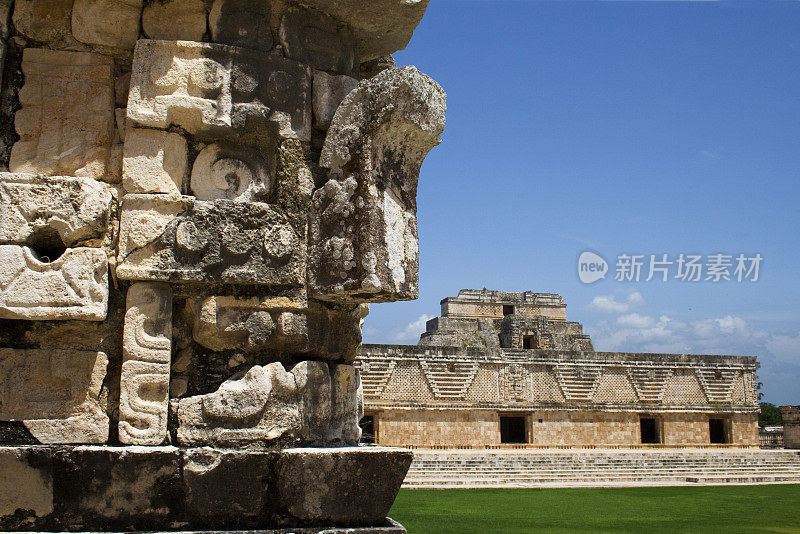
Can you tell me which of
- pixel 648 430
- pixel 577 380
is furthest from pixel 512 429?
pixel 648 430

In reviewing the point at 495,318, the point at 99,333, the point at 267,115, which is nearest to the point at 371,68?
the point at 267,115

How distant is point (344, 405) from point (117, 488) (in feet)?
3.10

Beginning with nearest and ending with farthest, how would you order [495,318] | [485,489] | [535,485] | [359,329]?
[359,329] → [485,489] → [535,485] → [495,318]

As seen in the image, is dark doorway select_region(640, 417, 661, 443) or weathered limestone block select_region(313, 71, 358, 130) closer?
weathered limestone block select_region(313, 71, 358, 130)

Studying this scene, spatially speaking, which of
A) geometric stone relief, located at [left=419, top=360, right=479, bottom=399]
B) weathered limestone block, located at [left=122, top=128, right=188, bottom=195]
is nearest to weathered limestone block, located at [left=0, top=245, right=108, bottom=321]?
weathered limestone block, located at [left=122, top=128, right=188, bottom=195]

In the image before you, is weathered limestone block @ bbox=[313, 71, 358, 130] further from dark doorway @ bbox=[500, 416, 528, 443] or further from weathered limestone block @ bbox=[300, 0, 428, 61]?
dark doorway @ bbox=[500, 416, 528, 443]

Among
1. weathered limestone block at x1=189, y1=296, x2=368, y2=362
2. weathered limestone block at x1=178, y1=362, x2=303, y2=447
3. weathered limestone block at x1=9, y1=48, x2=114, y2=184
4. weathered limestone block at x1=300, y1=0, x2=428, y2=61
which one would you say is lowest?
weathered limestone block at x1=178, y1=362, x2=303, y2=447

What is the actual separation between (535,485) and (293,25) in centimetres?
1196

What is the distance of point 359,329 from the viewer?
311 cm

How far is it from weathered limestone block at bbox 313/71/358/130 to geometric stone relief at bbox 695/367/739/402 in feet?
74.6

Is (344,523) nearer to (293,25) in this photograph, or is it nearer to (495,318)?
(293,25)

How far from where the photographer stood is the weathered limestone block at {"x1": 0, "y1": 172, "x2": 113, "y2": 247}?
2447 mm

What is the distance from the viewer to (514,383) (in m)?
20.8

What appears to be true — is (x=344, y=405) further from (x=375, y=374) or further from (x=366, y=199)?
(x=375, y=374)
